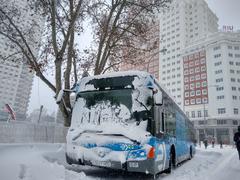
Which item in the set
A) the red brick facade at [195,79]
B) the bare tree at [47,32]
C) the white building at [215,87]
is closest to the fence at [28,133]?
the bare tree at [47,32]

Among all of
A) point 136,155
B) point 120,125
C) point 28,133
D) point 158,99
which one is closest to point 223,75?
point 28,133

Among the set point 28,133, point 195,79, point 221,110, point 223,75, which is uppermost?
point 195,79

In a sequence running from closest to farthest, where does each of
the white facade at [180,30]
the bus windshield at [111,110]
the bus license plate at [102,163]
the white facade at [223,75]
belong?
the bus license plate at [102,163] < the bus windshield at [111,110] < the white facade at [223,75] < the white facade at [180,30]

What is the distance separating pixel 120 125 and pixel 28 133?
8.76m

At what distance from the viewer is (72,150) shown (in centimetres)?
671

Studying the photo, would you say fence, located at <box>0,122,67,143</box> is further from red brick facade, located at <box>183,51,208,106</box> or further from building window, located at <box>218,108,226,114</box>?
red brick facade, located at <box>183,51,208,106</box>

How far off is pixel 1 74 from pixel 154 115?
416ft

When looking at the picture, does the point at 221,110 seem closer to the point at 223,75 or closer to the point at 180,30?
the point at 223,75

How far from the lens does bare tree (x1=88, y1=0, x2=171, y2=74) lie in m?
14.7

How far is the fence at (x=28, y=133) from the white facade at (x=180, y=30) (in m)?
78.8

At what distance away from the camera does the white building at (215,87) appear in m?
66.4

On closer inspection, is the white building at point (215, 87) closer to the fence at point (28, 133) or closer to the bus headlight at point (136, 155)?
the fence at point (28, 133)

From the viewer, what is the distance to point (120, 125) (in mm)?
6309

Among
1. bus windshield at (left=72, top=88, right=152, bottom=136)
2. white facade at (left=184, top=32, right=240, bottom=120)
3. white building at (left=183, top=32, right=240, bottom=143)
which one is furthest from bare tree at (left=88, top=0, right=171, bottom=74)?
white facade at (left=184, top=32, right=240, bottom=120)
